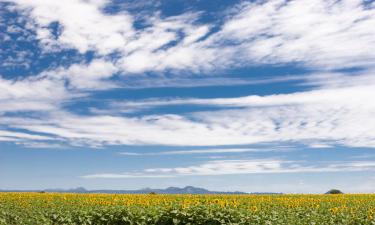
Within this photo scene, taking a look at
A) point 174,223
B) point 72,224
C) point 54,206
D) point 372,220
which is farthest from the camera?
point 54,206

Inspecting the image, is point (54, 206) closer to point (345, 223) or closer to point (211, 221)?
point (211, 221)

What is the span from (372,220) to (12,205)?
76.4 ft

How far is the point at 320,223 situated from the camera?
1970cm

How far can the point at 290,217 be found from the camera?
864 inches

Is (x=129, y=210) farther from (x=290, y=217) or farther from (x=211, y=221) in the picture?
(x=290, y=217)

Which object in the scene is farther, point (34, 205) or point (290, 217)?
point (34, 205)

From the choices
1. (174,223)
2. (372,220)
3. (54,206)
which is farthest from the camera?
(54,206)

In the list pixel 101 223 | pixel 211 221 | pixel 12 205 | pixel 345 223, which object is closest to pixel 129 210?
pixel 101 223

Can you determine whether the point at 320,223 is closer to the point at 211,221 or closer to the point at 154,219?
the point at 211,221

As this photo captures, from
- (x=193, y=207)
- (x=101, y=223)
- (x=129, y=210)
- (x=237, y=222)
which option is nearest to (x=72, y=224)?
(x=101, y=223)

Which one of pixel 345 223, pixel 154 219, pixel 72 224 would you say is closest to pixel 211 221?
pixel 154 219

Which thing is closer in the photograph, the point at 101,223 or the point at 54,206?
the point at 101,223

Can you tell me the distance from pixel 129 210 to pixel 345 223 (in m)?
10.3

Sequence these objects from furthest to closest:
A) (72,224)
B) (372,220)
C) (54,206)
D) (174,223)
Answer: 1. (54,206)
2. (72,224)
3. (174,223)
4. (372,220)
